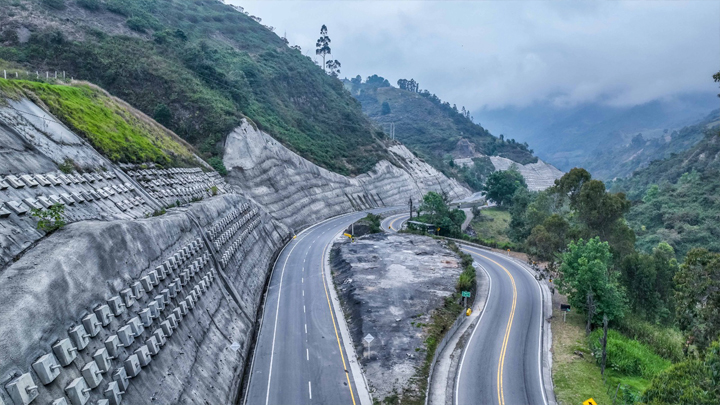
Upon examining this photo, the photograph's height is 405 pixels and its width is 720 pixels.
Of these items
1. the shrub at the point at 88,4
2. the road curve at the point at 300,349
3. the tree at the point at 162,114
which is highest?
the shrub at the point at 88,4

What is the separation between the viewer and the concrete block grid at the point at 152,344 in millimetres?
11078

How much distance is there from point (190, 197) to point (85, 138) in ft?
31.3

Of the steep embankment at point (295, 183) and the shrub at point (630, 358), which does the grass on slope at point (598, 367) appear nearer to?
the shrub at point (630, 358)

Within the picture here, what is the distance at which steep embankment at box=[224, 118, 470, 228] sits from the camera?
57344mm

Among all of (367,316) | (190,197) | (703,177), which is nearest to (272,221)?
(190,197)

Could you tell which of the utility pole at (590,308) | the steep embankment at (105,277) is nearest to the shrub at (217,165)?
the steep embankment at (105,277)

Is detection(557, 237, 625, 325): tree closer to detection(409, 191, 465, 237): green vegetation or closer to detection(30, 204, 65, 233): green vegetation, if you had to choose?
detection(409, 191, 465, 237): green vegetation

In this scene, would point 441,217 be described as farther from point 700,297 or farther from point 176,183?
point 700,297

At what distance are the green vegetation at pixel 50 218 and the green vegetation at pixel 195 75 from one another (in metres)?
39.3

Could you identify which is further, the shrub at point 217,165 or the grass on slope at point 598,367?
the shrub at point 217,165

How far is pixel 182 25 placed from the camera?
103 m

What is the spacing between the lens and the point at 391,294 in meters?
35.2

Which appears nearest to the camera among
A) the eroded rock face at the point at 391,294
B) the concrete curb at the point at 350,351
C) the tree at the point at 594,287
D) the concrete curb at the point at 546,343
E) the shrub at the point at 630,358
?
the concrete curb at the point at 350,351

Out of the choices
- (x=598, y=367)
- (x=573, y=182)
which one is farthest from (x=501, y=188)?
(x=598, y=367)
